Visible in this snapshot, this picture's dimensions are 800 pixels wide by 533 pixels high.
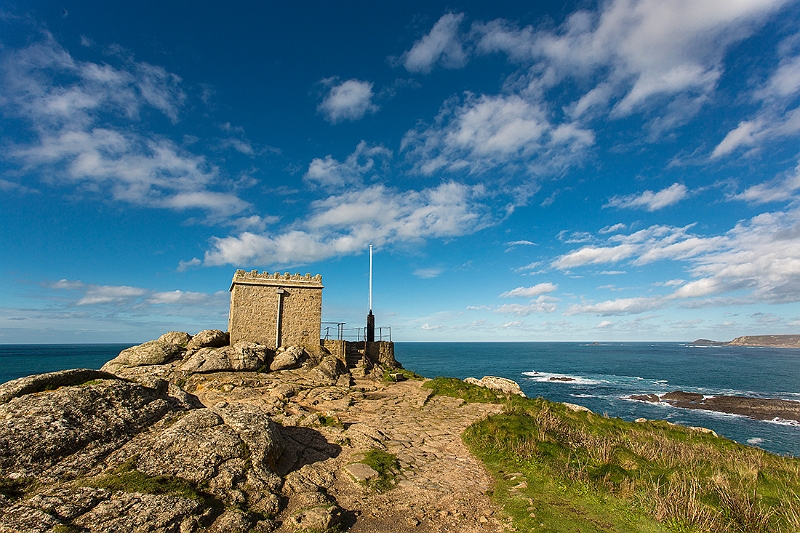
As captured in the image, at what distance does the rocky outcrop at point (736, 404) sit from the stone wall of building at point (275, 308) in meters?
44.4

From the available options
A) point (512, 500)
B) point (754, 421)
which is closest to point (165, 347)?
point (512, 500)

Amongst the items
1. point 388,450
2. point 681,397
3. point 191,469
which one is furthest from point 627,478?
point 681,397

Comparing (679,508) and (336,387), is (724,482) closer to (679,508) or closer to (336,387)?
(679,508)

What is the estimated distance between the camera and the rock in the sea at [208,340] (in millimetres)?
25783

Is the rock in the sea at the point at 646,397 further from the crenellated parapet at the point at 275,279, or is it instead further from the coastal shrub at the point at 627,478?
the crenellated parapet at the point at 275,279

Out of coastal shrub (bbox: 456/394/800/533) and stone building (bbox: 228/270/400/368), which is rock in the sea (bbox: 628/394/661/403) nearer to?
coastal shrub (bbox: 456/394/800/533)

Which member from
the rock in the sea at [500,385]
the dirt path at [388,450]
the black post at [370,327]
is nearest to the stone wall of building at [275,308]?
the black post at [370,327]

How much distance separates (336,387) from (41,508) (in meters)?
16.2

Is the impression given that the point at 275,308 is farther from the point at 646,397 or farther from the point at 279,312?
the point at 646,397

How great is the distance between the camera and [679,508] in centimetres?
781

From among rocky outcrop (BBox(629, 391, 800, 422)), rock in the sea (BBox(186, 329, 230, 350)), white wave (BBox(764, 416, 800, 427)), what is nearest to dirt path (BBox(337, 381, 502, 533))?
rock in the sea (BBox(186, 329, 230, 350))

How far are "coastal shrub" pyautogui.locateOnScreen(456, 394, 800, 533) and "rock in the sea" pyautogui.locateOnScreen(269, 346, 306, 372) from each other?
1439cm

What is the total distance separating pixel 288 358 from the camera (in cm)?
2484

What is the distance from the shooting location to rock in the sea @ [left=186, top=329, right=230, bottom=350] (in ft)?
84.6
